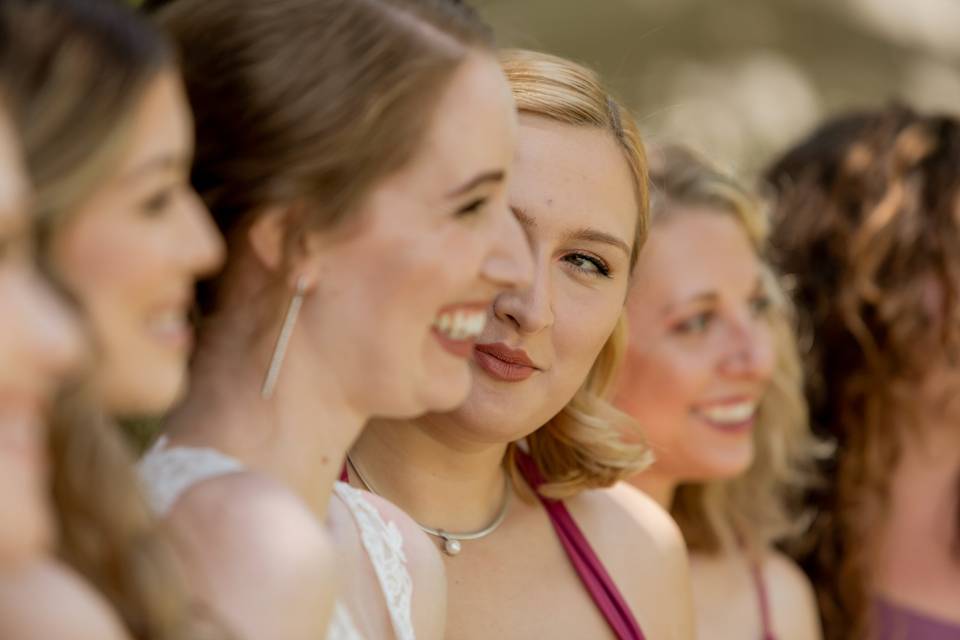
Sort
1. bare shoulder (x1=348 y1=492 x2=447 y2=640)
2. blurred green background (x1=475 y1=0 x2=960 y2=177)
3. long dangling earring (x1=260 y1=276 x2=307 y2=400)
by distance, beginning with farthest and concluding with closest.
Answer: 1. blurred green background (x1=475 y1=0 x2=960 y2=177)
2. bare shoulder (x1=348 y1=492 x2=447 y2=640)
3. long dangling earring (x1=260 y1=276 x2=307 y2=400)

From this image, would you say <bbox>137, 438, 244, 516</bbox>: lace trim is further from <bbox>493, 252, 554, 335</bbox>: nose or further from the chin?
<bbox>493, 252, 554, 335</bbox>: nose

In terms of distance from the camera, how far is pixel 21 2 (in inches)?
57.6

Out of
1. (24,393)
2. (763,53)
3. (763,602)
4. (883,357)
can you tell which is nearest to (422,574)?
(24,393)

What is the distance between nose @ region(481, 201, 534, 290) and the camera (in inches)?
79.2

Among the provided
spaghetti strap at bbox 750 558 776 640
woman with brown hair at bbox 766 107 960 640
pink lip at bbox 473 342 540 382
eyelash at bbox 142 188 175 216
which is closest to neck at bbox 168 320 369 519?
eyelash at bbox 142 188 175 216

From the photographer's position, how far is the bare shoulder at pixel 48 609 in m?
1.44

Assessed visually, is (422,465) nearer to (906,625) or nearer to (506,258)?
(506,258)

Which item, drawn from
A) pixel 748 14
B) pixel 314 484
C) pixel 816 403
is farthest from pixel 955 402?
pixel 748 14

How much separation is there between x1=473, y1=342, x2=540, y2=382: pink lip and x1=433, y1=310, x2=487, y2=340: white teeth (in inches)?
21.7

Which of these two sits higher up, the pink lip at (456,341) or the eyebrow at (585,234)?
the pink lip at (456,341)

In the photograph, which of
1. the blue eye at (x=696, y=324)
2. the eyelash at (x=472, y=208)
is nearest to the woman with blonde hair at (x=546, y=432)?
the eyelash at (x=472, y=208)

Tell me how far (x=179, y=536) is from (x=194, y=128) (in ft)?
1.75

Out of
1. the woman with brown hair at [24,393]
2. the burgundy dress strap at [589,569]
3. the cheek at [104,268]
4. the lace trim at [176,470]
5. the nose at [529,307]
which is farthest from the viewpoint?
the burgundy dress strap at [589,569]

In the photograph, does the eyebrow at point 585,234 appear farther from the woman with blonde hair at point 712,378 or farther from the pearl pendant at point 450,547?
the woman with blonde hair at point 712,378
